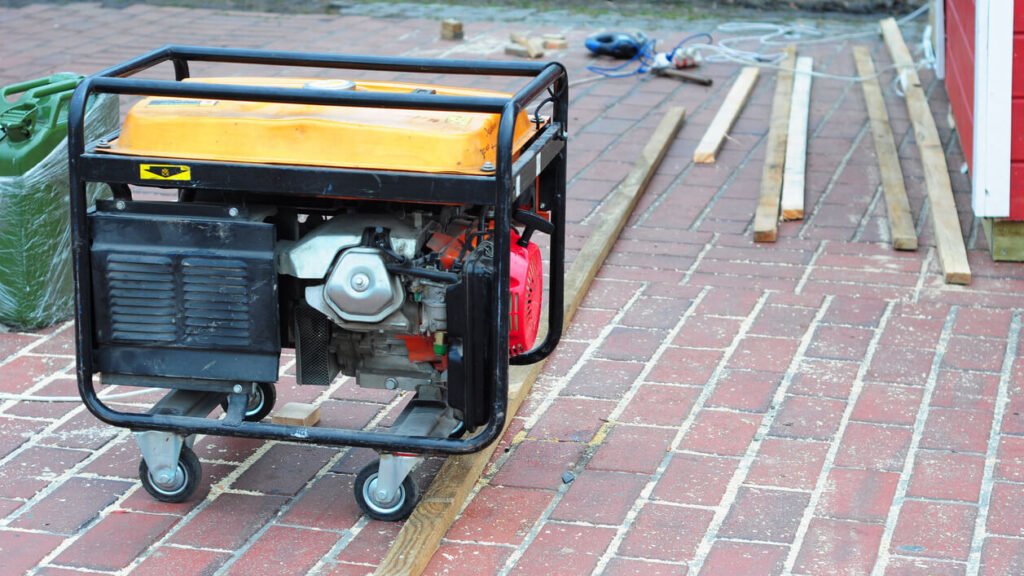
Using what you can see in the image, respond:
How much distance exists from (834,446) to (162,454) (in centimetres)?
193

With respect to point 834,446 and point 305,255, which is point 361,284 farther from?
point 834,446

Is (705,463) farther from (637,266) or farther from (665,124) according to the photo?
(665,124)

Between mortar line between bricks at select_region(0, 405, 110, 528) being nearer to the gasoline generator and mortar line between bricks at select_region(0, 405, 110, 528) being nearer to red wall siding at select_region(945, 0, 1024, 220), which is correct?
the gasoline generator

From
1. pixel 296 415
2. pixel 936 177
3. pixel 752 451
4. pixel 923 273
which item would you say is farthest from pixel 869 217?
pixel 296 415

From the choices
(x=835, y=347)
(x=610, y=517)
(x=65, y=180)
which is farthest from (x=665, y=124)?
(x=610, y=517)

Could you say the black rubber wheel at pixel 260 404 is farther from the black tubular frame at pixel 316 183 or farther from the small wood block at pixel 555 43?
the small wood block at pixel 555 43

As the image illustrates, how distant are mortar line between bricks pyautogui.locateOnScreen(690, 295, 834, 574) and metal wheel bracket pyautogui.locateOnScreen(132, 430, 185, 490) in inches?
54.4

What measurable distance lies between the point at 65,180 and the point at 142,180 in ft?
5.74

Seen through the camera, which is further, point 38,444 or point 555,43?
point 555,43

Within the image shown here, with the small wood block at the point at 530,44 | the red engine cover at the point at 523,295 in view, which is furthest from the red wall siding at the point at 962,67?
the red engine cover at the point at 523,295

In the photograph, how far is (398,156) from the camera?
3072mm

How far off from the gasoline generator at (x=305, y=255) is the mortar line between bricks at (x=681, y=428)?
0.42 m

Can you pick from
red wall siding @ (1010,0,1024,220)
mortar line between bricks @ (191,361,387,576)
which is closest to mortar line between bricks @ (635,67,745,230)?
red wall siding @ (1010,0,1024,220)

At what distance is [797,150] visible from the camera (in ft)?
22.1
